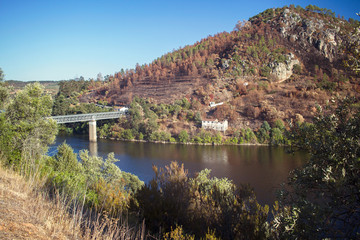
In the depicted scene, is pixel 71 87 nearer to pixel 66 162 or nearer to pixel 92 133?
pixel 92 133

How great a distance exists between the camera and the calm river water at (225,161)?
12.7 meters

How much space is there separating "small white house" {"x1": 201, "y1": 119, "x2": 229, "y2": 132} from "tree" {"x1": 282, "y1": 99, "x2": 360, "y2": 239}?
23137 millimetres

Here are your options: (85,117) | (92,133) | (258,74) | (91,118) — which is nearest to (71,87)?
(85,117)

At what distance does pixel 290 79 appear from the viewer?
38750mm

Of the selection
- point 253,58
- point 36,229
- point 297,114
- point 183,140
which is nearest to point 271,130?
point 297,114

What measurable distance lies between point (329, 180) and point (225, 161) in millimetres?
15046

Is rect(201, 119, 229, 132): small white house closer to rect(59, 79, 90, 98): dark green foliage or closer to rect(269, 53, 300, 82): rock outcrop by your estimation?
rect(269, 53, 300, 82): rock outcrop

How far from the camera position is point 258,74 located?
3947 centimetres

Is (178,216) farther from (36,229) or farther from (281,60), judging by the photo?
(281,60)

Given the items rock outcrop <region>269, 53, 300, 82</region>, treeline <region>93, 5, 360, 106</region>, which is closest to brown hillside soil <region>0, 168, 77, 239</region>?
treeline <region>93, 5, 360, 106</region>

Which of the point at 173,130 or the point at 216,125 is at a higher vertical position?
the point at 216,125

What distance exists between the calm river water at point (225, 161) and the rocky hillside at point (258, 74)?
824cm

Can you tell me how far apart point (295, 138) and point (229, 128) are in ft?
77.5

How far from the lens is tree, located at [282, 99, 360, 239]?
2.12 meters
